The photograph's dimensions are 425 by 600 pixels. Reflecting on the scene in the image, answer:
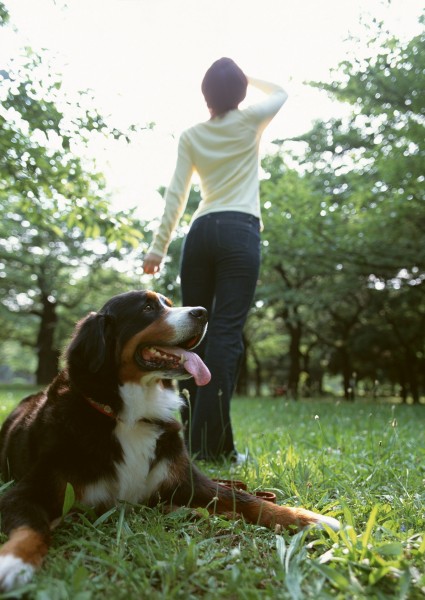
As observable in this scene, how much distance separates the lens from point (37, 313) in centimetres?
2509

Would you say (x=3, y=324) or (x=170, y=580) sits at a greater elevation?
(x=3, y=324)

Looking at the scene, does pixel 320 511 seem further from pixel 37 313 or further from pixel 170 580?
pixel 37 313

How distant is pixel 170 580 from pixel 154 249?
2.56m

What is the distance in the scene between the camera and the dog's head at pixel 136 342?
2.53m

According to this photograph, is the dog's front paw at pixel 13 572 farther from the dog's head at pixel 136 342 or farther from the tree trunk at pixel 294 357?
the tree trunk at pixel 294 357

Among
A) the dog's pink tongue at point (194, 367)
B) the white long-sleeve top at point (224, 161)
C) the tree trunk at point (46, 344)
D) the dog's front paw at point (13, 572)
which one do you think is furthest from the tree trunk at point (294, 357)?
the dog's front paw at point (13, 572)

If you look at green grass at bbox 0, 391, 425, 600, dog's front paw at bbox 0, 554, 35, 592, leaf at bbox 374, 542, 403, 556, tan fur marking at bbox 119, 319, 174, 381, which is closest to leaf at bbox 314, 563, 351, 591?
green grass at bbox 0, 391, 425, 600

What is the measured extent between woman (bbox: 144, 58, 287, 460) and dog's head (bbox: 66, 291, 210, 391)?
1034 mm

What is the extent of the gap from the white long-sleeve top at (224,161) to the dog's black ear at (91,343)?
4.27 feet

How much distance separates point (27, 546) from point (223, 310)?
2274 millimetres

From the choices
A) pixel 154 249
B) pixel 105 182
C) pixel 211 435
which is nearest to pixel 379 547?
pixel 211 435

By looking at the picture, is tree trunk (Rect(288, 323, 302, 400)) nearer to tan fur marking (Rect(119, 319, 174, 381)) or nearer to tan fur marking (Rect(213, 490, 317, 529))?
tan fur marking (Rect(119, 319, 174, 381))

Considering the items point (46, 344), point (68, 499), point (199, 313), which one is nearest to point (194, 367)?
point (199, 313)

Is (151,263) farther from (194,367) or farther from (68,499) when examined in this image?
(68,499)
